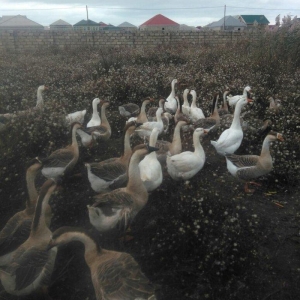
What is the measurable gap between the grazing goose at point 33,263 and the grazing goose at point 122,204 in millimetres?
606

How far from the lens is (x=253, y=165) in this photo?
5.88 meters

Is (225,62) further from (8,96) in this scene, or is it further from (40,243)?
(40,243)

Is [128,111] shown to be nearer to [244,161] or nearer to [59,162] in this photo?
[59,162]

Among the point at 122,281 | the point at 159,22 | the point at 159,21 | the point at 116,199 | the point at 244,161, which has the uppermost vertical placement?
the point at 159,21

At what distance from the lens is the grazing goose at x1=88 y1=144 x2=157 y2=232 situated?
14.1ft

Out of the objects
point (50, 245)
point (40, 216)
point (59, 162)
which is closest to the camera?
point (50, 245)

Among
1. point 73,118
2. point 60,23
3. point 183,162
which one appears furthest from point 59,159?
point 60,23

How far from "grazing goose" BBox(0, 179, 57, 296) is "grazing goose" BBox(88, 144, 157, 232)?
606 millimetres

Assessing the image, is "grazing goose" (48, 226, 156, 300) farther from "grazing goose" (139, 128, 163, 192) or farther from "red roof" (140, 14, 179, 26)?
"red roof" (140, 14, 179, 26)

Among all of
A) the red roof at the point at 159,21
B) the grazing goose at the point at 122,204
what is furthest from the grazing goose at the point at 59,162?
the red roof at the point at 159,21

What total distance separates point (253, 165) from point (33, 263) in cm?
394

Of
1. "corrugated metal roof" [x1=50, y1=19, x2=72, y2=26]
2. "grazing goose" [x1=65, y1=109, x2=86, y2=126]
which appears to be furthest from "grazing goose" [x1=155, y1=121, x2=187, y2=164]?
"corrugated metal roof" [x1=50, y1=19, x2=72, y2=26]

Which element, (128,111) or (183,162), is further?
(128,111)

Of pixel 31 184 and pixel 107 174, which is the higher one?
pixel 31 184
